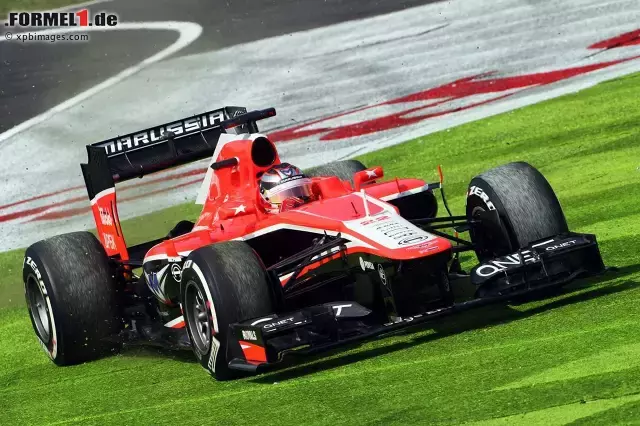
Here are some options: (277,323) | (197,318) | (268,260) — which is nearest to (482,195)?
(268,260)

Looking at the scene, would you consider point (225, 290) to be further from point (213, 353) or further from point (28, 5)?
point (28, 5)

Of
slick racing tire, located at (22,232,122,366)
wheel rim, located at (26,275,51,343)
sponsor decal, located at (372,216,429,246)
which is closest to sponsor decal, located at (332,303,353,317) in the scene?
sponsor decal, located at (372,216,429,246)

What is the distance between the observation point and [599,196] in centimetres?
1259

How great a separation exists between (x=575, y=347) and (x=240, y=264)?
2.49m

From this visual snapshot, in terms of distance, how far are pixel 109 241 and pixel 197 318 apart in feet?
8.94

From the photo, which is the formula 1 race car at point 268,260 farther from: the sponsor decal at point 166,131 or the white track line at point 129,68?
the white track line at point 129,68

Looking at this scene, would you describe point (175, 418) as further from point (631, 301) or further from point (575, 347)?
Answer: point (631, 301)

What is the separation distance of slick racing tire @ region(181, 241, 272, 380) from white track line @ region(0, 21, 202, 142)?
1300 centimetres

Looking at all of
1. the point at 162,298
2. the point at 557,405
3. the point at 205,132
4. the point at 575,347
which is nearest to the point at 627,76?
the point at 205,132

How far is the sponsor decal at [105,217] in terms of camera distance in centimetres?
1178

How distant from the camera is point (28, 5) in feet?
90.2

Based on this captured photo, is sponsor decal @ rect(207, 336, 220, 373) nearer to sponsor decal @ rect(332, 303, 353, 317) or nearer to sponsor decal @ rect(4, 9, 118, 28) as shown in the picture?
sponsor decal @ rect(332, 303, 353, 317)

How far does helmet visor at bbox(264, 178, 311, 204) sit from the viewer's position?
10.2 meters

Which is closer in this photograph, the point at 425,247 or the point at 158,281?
the point at 425,247
